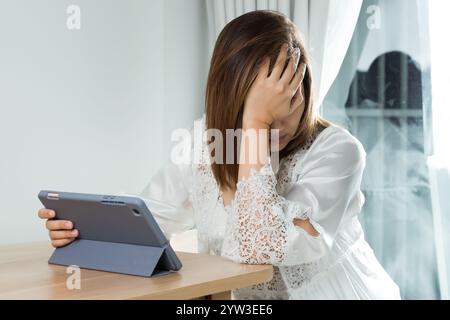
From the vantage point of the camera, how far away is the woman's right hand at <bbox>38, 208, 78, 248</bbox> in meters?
1.24

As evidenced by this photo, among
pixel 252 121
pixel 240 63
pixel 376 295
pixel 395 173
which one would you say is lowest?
pixel 376 295

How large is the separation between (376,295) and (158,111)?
1.20 meters

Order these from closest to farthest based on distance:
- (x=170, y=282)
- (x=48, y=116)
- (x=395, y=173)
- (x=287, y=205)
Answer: (x=170, y=282) < (x=287, y=205) < (x=48, y=116) < (x=395, y=173)

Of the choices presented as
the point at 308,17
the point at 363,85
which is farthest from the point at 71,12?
the point at 363,85

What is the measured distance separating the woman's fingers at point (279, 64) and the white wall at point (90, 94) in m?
0.85

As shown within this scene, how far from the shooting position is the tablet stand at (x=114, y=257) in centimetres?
112

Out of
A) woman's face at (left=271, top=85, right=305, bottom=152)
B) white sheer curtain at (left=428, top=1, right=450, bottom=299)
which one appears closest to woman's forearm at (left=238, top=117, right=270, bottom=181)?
woman's face at (left=271, top=85, right=305, bottom=152)

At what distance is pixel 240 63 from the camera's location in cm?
136

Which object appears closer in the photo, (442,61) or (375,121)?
(442,61)

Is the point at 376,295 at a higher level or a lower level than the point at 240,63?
lower

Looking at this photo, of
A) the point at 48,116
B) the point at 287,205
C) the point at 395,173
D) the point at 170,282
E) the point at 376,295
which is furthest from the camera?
the point at 395,173

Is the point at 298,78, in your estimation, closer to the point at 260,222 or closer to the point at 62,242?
the point at 260,222

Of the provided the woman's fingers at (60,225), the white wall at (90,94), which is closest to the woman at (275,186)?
the woman's fingers at (60,225)

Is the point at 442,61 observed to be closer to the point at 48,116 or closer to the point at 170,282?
the point at 48,116
